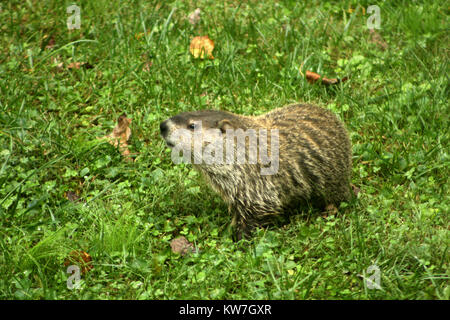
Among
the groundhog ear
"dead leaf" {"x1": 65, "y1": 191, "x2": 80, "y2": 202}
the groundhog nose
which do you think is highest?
the groundhog ear

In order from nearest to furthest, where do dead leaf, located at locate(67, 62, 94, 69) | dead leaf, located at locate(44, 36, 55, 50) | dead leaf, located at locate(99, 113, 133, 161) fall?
dead leaf, located at locate(99, 113, 133, 161) → dead leaf, located at locate(67, 62, 94, 69) → dead leaf, located at locate(44, 36, 55, 50)

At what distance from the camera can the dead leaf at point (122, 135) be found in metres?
4.91

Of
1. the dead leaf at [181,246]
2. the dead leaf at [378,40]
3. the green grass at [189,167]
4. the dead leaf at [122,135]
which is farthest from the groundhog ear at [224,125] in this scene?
the dead leaf at [378,40]

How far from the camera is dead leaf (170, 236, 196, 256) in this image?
4031 mm

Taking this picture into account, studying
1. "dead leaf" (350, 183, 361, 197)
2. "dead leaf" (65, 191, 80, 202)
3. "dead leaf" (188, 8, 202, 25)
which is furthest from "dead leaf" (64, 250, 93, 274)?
"dead leaf" (188, 8, 202, 25)

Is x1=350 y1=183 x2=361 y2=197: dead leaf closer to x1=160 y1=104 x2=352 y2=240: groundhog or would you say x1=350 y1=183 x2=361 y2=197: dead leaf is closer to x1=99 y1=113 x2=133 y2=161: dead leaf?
x1=160 y1=104 x2=352 y2=240: groundhog

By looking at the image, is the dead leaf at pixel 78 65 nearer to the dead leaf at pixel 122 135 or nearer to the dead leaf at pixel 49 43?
the dead leaf at pixel 49 43

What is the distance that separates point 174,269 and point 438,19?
402cm

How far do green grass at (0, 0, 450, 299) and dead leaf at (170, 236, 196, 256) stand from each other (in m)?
0.05

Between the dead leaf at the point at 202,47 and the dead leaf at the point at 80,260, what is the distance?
8.65ft

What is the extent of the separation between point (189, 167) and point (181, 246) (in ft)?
3.06

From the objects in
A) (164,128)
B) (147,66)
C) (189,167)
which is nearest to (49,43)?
(147,66)

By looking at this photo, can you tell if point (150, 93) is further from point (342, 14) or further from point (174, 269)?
point (342, 14)
